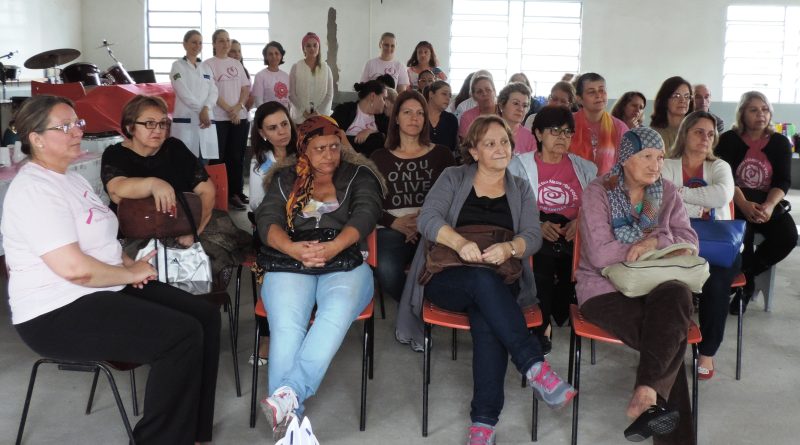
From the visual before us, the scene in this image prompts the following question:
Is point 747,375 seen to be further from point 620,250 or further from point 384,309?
point 384,309

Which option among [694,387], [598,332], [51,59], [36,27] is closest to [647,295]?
[598,332]

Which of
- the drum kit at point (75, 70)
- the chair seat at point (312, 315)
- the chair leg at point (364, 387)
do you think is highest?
the drum kit at point (75, 70)

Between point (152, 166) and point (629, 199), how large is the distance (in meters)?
1.83

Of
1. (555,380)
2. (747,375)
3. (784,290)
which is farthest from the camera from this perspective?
(784,290)

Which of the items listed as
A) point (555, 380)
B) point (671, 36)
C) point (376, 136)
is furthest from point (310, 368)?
point (671, 36)

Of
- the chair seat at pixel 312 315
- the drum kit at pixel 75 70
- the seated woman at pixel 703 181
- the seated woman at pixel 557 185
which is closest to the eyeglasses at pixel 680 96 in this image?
the seated woman at pixel 703 181

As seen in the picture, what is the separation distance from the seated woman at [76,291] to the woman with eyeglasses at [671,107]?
3.06 m

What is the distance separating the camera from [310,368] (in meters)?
2.66

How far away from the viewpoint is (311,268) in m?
2.89

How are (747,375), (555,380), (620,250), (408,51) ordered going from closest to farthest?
(555,380), (620,250), (747,375), (408,51)

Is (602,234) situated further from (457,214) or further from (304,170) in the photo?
(304,170)

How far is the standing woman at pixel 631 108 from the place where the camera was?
15.9 feet

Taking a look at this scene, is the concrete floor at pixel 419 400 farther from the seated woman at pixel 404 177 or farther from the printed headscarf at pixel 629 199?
the printed headscarf at pixel 629 199

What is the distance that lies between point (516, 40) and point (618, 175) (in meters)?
7.61
